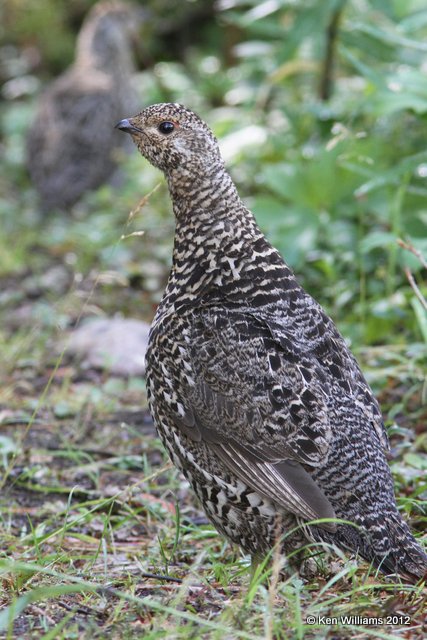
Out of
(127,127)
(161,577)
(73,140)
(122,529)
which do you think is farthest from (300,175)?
(73,140)

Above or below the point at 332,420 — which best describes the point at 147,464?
below

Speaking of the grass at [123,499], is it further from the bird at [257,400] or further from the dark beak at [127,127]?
the dark beak at [127,127]

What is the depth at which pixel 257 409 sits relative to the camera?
3.70m

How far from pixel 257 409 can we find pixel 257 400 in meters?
0.04

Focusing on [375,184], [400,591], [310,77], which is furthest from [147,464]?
[310,77]

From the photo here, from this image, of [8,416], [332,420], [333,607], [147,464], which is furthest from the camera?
[8,416]

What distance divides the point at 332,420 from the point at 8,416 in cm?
260

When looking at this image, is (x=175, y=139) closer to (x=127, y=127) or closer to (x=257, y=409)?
(x=127, y=127)

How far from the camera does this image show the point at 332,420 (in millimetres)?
3707

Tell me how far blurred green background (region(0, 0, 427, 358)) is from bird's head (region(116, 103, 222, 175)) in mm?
428

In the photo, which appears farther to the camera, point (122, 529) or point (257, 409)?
point (122, 529)

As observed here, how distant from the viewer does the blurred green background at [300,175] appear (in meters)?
6.15

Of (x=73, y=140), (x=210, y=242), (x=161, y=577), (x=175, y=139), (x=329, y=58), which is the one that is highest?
(x=175, y=139)

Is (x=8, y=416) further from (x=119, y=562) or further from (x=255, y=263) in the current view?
(x=255, y=263)
